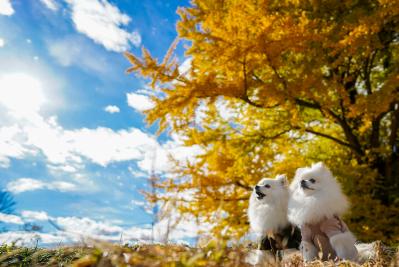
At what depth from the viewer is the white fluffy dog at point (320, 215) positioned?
12.1ft

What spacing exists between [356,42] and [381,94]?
91 centimetres

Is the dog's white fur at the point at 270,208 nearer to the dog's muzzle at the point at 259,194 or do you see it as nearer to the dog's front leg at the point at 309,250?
the dog's muzzle at the point at 259,194

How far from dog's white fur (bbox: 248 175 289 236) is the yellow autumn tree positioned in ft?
1.89

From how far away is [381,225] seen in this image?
7438 mm

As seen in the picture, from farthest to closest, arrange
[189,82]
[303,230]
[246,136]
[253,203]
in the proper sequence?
[246,136]
[189,82]
[253,203]
[303,230]

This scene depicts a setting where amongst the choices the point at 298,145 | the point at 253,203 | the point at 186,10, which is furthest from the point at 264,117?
the point at 253,203

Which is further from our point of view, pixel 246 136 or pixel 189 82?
pixel 246 136

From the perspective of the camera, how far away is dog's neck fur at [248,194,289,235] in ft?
13.5

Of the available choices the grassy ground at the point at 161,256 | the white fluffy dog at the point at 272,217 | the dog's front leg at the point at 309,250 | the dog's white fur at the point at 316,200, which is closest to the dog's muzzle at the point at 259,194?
the white fluffy dog at the point at 272,217

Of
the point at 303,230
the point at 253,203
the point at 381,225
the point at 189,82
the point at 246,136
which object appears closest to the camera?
the point at 303,230

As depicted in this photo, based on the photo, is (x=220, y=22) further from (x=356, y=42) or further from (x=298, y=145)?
(x=298, y=145)

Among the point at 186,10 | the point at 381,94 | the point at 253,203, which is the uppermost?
the point at 186,10

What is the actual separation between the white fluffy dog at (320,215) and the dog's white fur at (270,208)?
0.19m

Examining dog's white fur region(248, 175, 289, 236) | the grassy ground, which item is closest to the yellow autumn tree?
dog's white fur region(248, 175, 289, 236)
